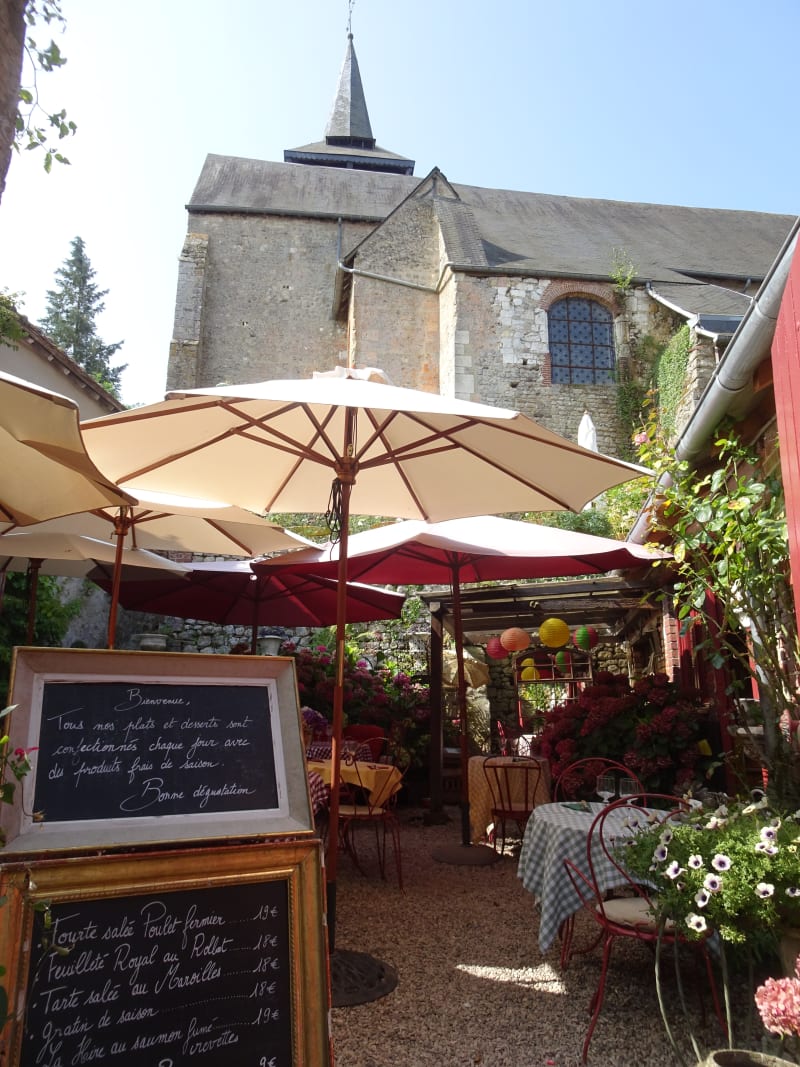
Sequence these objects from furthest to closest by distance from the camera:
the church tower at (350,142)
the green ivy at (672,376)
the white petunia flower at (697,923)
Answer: the church tower at (350,142) < the green ivy at (672,376) < the white petunia flower at (697,923)

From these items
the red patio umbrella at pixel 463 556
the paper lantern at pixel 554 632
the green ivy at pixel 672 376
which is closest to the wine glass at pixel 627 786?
the red patio umbrella at pixel 463 556

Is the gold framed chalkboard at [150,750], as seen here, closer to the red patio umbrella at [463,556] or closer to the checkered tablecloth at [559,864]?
the checkered tablecloth at [559,864]

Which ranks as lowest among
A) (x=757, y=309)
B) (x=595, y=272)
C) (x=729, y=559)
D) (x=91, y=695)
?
(x=91, y=695)

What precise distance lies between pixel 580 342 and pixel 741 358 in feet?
46.1

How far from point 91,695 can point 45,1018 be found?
2.16ft

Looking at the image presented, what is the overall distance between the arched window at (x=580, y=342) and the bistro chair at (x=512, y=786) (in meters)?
12.0

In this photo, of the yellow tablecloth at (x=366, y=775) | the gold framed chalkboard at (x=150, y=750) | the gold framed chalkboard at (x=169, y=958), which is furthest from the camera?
the yellow tablecloth at (x=366, y=775)

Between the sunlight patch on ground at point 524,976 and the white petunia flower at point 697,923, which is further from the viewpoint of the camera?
the sunlight patch on ground at point 524,976

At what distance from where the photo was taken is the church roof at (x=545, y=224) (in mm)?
16781

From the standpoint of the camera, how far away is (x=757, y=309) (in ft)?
9.46

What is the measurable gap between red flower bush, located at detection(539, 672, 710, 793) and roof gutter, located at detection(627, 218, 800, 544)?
1.95 meters

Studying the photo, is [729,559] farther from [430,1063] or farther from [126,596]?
[126,596]

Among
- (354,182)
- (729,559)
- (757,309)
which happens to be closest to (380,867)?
(729,559)

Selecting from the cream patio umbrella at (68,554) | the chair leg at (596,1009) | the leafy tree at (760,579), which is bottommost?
the chair leg at (596,1009)
